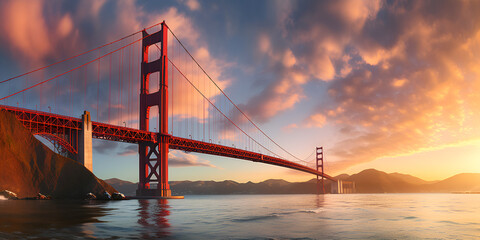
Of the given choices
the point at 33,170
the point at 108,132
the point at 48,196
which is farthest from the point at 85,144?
the point at 48,196

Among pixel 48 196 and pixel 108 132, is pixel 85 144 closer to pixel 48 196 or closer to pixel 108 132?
pixel 108 132

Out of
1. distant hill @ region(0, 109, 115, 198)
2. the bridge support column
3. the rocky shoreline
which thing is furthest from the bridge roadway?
the rocky shoreline

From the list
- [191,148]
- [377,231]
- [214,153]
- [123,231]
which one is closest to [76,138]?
[191,148]

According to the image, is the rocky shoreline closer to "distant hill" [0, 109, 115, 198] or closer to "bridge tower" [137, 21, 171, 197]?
"distant hill" [0, 109, 115, 198]

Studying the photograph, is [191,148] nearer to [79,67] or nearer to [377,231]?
[79,67]

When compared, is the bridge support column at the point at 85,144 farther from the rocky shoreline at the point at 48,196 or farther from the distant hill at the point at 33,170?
the rocky shoreline at the point at 48,196
